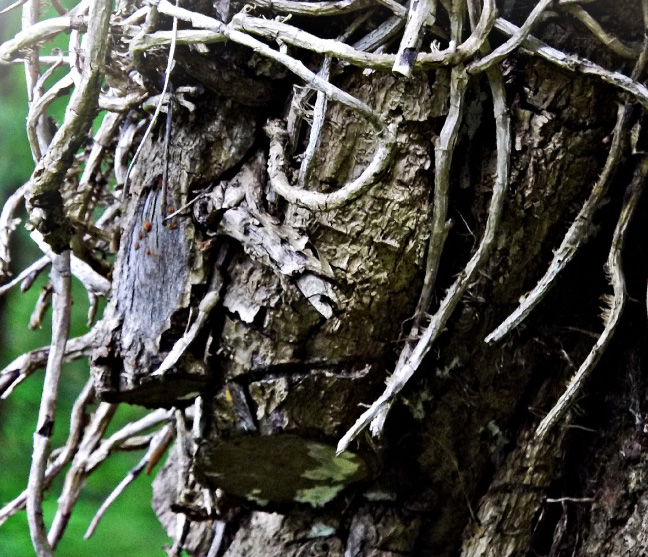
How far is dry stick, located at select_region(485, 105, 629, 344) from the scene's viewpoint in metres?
0.55

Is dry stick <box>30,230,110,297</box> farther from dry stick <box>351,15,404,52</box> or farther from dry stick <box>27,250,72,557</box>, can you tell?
dry stick <box>351,15,404,52</box>

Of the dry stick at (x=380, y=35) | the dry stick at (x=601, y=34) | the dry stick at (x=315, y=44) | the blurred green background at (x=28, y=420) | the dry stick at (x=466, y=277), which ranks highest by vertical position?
the dry stick at (x=601, y=34)

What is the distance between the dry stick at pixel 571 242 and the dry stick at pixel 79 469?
1.85 feet

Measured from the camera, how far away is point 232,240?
0.60 m

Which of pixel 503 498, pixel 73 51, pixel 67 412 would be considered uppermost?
pixel 73 51

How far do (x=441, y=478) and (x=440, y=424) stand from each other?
7 centimetres

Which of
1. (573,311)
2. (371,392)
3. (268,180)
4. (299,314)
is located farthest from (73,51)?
(573,311)

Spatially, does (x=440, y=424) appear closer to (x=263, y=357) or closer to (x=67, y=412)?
(x=263, y=357)

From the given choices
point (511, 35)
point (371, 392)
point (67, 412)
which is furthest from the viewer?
point (67, 412)

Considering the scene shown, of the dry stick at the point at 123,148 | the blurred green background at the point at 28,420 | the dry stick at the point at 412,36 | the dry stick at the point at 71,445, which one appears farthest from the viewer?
the blurred green background at the point at 28,420

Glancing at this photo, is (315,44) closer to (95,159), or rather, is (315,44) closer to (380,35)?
(380,35)

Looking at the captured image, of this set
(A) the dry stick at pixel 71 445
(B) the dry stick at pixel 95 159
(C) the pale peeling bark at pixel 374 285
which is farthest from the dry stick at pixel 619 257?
(A) the dry stick at pixel 71 445

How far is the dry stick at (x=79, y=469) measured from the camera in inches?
34.5

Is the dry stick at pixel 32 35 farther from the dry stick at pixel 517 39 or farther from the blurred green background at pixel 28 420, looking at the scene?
the blurred green background at pixel 28 420
